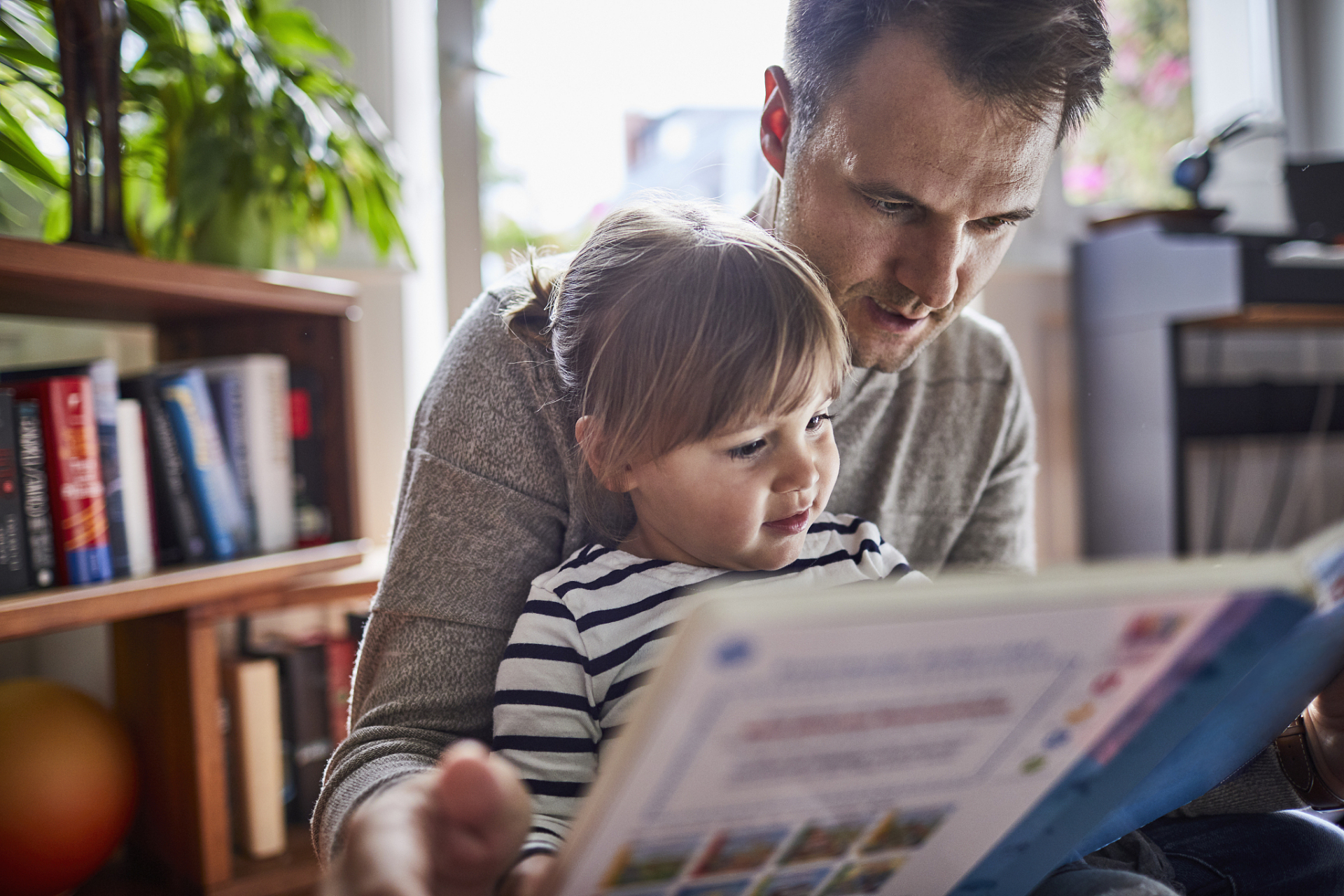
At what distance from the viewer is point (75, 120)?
3.67ft

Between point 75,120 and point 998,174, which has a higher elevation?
point 75,120

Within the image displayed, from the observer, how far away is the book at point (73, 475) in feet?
3.59

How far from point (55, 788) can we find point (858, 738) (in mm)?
1089

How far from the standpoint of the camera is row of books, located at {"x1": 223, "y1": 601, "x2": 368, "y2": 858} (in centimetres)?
134

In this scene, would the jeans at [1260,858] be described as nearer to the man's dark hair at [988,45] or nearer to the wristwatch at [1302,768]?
the wristwatch at [1302,768]

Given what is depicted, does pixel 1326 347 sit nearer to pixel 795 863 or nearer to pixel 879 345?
pixel 879 345

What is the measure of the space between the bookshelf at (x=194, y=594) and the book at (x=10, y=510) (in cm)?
3

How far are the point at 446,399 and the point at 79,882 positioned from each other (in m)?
0.90

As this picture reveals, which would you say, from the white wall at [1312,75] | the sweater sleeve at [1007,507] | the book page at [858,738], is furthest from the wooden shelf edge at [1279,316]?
the book page at [858,738]

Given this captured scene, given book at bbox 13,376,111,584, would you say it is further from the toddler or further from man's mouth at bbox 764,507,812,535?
man's mouth at bbox 764,507,812,535

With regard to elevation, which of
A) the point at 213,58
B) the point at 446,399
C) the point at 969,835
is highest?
the point at 213,58

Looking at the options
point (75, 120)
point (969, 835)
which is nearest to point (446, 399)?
point (969, 835)

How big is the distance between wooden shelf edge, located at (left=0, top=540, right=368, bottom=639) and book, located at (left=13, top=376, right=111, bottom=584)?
0.03m

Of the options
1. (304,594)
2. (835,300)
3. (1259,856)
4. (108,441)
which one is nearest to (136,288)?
(108,441)
